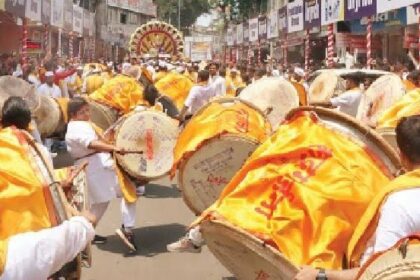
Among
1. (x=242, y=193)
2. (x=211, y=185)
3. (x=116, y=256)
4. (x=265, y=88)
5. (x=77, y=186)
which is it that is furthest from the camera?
(x=265, y=88)

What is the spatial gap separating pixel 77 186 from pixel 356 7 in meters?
13.7

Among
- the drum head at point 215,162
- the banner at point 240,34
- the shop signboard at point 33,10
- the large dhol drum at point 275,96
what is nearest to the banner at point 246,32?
the banner at point 240,34

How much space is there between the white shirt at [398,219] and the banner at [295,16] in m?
21.8

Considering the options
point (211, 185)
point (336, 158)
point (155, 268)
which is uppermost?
point (336, 158)

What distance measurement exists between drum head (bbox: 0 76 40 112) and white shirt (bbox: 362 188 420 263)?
7.76 m

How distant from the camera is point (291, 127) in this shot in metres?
4.48

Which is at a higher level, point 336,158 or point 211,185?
point 336,158

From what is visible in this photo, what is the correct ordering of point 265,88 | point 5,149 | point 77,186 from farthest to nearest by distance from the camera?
point 265,88 → point 77,186 → point 5,149

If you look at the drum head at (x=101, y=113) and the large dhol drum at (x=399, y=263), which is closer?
the large dhol drum at (x=399, y=263)

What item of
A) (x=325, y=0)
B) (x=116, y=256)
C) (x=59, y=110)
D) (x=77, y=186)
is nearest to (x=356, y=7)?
(x=325, y=0)

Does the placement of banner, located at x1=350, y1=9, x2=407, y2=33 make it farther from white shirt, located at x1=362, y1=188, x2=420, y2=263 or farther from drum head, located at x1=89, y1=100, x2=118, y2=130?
white shirt, located at x1=362, y1=188, x2=420, y2=263

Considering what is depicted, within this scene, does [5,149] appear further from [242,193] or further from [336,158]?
[336,158]

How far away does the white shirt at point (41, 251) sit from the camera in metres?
3.09

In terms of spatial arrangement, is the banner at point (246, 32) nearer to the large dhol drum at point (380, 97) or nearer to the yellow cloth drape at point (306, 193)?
the large dhol drum at point (380, 97)
